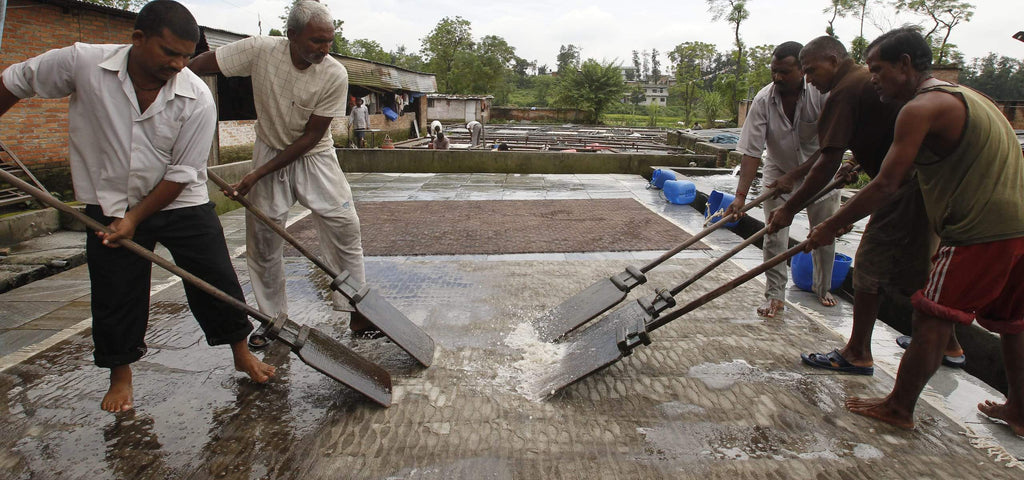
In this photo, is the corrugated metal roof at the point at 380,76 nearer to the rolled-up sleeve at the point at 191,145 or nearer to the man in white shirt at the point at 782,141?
the man in white shirt at the point at 782,141

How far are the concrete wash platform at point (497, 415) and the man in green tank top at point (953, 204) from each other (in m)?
0.30

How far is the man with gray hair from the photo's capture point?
2855 millimetres

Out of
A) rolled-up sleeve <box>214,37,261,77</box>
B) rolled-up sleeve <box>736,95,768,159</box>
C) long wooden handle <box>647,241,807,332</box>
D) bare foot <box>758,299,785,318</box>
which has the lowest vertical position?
bare foot <box>758,299,785,318</box>

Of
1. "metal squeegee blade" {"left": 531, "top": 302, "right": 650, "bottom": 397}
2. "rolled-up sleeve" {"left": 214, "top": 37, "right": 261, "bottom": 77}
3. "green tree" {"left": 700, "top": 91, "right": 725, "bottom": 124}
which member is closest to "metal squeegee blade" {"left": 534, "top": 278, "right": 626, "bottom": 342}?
"metal squeegee blade" {"left": 531, "top": 302, "right": 650, "bottom": 397}

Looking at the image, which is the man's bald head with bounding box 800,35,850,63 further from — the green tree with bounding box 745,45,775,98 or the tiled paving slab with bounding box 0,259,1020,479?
the green tree with bounding box 745,45,775,98

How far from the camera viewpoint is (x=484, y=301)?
3.89m

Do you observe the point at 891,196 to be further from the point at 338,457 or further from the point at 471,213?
the point at 471,213

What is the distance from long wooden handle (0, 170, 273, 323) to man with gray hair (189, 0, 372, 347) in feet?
2.20

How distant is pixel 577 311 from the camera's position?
3367 mm

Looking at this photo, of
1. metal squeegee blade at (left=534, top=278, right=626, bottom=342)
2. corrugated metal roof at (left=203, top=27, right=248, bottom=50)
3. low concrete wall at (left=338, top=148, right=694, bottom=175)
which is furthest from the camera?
low concrete wall at (left=338, top=148, right=694, bottom=175)

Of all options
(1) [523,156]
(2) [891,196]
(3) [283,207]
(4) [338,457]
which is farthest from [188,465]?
(1) [523,156]

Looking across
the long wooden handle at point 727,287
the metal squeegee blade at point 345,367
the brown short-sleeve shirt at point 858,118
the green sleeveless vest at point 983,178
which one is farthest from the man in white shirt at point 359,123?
the green sleeveless vest at point 983,178

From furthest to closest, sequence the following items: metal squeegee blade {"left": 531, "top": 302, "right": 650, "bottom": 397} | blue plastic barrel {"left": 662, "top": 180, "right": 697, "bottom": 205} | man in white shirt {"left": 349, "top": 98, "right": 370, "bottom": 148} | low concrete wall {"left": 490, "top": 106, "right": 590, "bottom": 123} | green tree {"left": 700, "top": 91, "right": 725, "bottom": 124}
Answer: low concrete wall {"left": 490, "top": 106, "right": 590, "bottom": 123} → green tree {"left": 700, "top": 91, "right": 725, "bottom": 124} → man in white shirt {"left": 349, "top": 98, "right": 370, "bottom": 148} → blue plastic barrel {"left": 662, "top": 180, "right": 697, "bottom": 205} → metal squeegee blade {"left": 531, "top": 302, "right": 650, "bottom": 397}

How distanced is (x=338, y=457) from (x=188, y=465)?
54 cm
